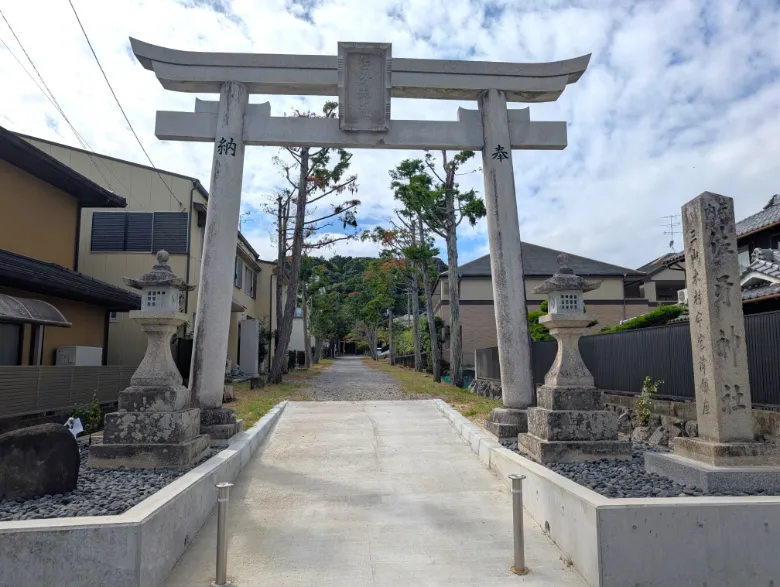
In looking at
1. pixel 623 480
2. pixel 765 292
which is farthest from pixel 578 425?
pixel 765 292

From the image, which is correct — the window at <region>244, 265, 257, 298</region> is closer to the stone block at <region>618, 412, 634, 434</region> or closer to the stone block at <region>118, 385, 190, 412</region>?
the stone block at <region>618, 412, 634, 434</region>

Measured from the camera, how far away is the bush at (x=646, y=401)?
9227mm

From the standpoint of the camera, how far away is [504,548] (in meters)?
4.84

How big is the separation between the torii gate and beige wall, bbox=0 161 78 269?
520cm

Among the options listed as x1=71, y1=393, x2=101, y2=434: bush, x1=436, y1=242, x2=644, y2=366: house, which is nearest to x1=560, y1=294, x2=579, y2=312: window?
x1=71, y1=393, x2=101, y2=434: bush

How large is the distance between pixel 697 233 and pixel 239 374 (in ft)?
69.2

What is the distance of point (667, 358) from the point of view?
9109 millimetres

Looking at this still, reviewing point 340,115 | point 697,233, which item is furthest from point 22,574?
point 340,115

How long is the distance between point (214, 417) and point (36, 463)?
347 centimetres

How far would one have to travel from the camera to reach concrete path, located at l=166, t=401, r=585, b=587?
4.32m

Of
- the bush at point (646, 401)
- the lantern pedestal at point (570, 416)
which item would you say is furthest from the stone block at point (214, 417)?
the bush at point (646, 401)

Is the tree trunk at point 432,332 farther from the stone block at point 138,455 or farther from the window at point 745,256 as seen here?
the stone block at point 138,455

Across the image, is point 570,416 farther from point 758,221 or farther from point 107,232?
point 107,232

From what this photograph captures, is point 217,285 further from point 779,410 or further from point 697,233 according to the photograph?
point 779,410
